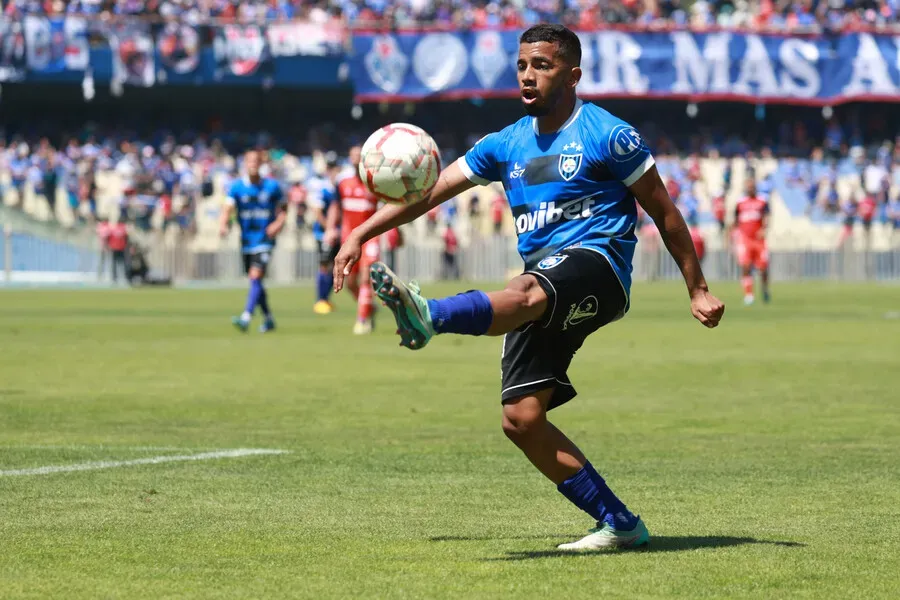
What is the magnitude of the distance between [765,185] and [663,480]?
4146 centimetres

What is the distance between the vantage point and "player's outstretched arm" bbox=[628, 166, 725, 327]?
20.9ft

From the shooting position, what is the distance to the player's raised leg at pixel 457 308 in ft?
17.9

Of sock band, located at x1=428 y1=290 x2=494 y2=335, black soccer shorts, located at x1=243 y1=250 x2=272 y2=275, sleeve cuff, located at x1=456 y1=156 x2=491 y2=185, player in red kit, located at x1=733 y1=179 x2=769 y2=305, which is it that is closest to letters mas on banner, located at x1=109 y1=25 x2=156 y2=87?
player in red kit, located at x1=733 y1=179 x2=769 y2=305

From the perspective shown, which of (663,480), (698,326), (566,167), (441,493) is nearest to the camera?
(566,167)

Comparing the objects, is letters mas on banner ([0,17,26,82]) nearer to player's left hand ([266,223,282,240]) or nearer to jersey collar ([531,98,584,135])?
player's left hand ([266,223,282,240])

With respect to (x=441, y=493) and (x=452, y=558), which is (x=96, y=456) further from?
(x=452, y=558)

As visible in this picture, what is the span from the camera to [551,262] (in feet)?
20.4

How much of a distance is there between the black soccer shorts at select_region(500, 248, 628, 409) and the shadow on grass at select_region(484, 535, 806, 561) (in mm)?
597

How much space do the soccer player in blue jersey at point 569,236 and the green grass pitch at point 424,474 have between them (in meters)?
0.40

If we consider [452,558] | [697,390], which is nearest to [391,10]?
[697,390]

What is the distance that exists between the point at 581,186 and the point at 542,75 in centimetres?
47

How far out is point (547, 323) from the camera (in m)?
6.16

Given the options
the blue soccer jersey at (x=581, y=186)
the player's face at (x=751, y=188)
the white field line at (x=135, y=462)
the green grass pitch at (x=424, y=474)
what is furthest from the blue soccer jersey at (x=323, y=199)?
the blue soccer jersey at (x=581, y=186)

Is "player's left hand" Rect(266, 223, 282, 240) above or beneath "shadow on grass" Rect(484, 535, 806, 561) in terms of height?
above
